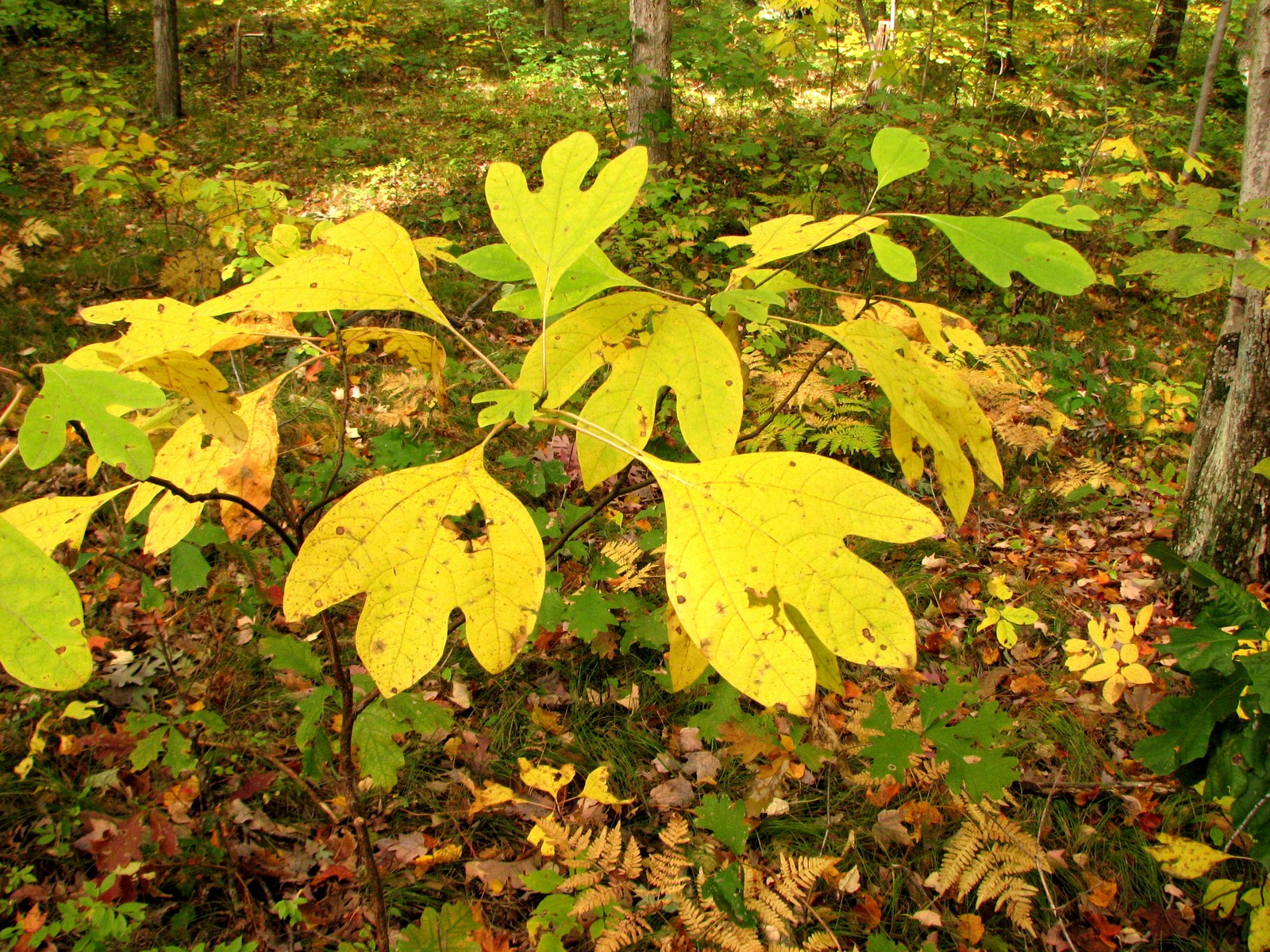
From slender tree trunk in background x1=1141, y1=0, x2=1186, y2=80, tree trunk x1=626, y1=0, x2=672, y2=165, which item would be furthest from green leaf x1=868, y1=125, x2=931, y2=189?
slender tree trunk in background x1=1141, y1=0, x2=1186, y2=80

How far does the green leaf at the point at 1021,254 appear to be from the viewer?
2.27 ft

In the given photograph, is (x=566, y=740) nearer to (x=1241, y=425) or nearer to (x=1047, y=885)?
(x=1047, y=885)

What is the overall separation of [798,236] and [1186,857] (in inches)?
80.0

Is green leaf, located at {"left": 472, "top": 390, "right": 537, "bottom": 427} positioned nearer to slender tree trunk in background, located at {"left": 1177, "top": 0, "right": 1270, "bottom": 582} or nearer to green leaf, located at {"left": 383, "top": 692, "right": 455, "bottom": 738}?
green leaf, located at {"left": 383, "top": 692, "right": 455, "bottom": 738}

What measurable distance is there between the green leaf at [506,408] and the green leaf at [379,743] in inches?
41.5

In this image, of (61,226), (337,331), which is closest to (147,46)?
(61,226)

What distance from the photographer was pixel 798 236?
34.8 inches

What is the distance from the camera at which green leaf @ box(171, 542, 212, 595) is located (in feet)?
5.79

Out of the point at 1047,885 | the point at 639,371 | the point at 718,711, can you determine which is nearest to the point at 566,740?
the point at 718,711

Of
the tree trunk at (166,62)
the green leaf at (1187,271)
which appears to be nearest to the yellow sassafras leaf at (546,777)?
the green leaf at (1187,271)

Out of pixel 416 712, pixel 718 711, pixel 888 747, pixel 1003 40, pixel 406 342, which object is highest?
pixel 1003 40

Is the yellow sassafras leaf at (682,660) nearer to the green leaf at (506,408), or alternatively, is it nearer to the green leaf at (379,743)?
the green leaf at (506,408)

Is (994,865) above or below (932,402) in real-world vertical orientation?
below

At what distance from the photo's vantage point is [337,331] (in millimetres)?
873
